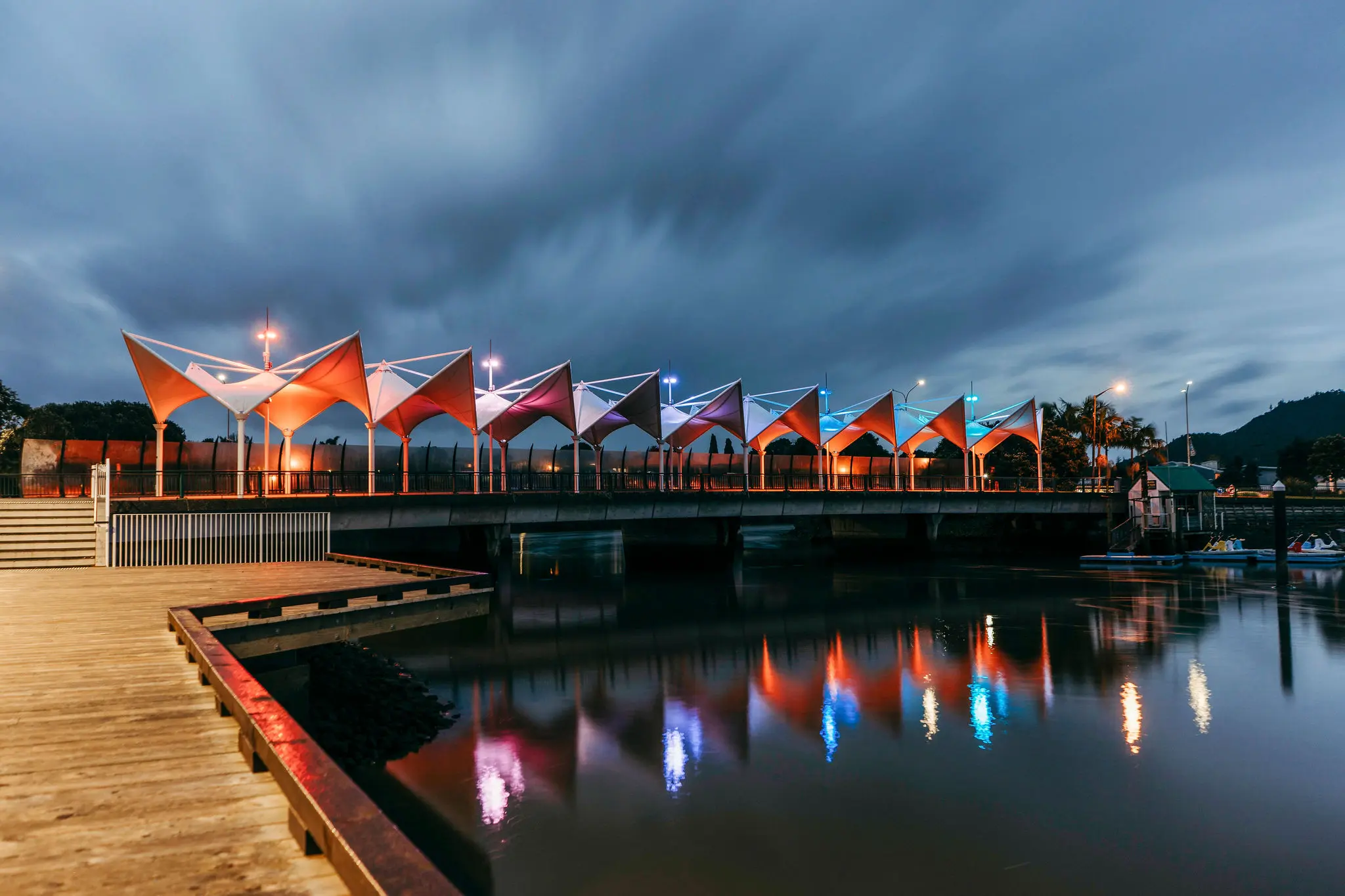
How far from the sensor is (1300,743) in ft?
43.9

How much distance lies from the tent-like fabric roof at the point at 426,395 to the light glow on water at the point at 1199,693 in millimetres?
29193

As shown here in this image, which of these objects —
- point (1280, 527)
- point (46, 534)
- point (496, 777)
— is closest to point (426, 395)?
point (46, 534)

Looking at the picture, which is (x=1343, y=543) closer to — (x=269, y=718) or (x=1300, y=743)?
(x=1300, y=743)

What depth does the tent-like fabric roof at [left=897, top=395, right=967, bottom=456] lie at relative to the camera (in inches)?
2152

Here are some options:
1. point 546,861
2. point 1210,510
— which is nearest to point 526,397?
point 546,861

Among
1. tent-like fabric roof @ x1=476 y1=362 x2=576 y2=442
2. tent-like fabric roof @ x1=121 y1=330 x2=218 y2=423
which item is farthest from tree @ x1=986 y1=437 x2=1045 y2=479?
tent-like fabric roof @ x1=121 y1=330 x2=218 y2=423

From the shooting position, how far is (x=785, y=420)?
50.5 metres

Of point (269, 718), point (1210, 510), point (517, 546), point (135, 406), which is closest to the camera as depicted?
point (269, 718)

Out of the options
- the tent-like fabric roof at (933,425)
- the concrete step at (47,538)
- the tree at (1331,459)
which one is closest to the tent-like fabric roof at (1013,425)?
the tent-like fabric roof at (933,425)

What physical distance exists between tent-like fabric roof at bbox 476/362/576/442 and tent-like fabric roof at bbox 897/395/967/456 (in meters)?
28.4

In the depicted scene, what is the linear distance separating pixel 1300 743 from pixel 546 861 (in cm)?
1408

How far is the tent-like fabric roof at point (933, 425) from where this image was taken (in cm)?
5466

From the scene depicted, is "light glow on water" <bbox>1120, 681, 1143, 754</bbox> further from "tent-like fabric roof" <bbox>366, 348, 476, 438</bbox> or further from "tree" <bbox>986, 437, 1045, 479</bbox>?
"tree" <bbox>986, 437, 1045, 479</bbox>

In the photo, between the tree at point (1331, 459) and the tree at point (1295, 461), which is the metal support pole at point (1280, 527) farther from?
the tree at point (1295, 461)
